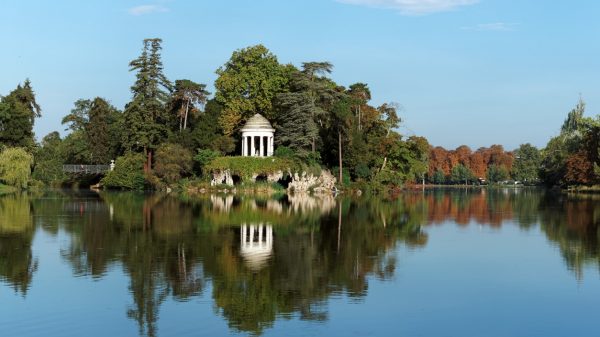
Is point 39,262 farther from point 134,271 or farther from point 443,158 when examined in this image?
point 443,158

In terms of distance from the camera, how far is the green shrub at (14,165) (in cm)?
5988

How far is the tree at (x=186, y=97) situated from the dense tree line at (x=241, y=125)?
0.10m

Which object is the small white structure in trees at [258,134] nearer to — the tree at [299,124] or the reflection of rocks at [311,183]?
the tree at [299,124]

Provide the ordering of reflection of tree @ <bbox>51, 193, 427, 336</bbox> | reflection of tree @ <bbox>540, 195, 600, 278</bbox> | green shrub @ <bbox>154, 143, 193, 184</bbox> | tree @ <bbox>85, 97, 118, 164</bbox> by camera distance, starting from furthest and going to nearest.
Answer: tree @ <bbox>85, 97, 118, 164</bbox> → green shrub @ <bbox>154, 143, 193, 184</bbox> → reflection of tree @ <bbox>540, 195, 600, 278</bbox> → reflection of tree @ <bbox>51, 193, 427, 336</bbox>

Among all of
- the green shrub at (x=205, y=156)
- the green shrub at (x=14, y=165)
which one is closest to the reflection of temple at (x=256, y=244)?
the green shrub at (x=205, y=156)

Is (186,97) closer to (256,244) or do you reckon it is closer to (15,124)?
(15,124)

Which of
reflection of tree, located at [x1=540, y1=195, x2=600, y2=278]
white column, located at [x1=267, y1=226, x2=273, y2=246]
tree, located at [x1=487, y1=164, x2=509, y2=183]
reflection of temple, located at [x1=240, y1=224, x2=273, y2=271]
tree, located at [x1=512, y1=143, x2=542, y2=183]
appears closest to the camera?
reflection of temple, located at [x1=240, y1=224, x2=273, y2=271]

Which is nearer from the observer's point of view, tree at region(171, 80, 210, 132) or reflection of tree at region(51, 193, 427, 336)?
reflection of tree at region(51, 193, 427, 336)

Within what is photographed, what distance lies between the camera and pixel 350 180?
67000mm

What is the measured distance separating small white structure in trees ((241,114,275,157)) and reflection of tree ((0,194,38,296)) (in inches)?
1248

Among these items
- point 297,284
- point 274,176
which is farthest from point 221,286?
point 274,176

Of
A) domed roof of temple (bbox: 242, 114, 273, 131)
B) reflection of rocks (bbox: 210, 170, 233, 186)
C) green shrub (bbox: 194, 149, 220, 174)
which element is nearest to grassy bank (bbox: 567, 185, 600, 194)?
domed roof of temple (bbox: 242, 114, 273, 131)

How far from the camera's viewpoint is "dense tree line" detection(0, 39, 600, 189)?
6400cm

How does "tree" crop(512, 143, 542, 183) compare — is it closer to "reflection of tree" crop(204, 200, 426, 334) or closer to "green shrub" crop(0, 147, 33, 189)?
"green shrub" crop(0, 147, 33, 189)
